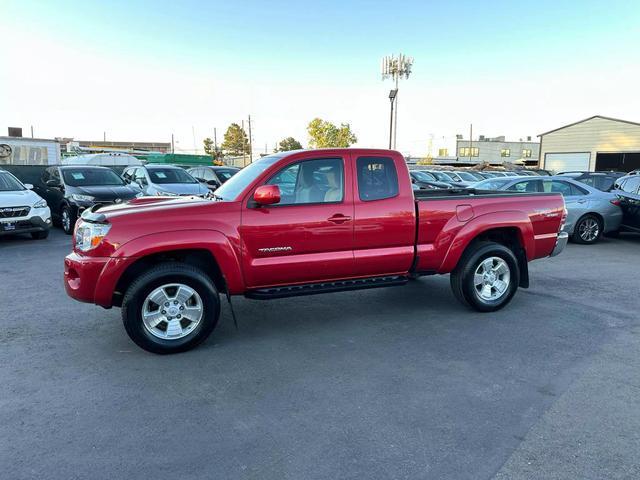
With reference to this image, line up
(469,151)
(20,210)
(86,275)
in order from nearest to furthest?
(86,275) → (20,210) → (469,151)

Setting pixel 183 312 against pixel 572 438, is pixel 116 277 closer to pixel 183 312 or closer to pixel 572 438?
pixel 183 312

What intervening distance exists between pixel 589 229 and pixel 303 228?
8.96 metres

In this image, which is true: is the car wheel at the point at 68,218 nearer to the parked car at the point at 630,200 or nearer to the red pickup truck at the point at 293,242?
the red pickup truck at the point at 293,242

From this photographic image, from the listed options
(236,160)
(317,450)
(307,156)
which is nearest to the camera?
(317,450)

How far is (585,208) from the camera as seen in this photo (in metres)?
10.7

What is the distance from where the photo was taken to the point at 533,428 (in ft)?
10.2

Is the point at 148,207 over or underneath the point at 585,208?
over

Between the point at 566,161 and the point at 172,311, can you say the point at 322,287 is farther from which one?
the point at 566,161

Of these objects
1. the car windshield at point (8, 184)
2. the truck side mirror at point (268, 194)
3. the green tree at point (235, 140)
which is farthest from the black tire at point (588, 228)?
the green tree at point (235, 140)

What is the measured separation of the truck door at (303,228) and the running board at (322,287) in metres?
0.07

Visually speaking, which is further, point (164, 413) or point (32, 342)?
point (32, 342)

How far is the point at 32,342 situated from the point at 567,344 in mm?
5331

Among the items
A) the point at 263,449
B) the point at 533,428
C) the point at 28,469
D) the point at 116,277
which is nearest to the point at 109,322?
the point at 116,277

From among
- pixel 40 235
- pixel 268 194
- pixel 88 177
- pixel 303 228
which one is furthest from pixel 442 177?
pixel 268 194
